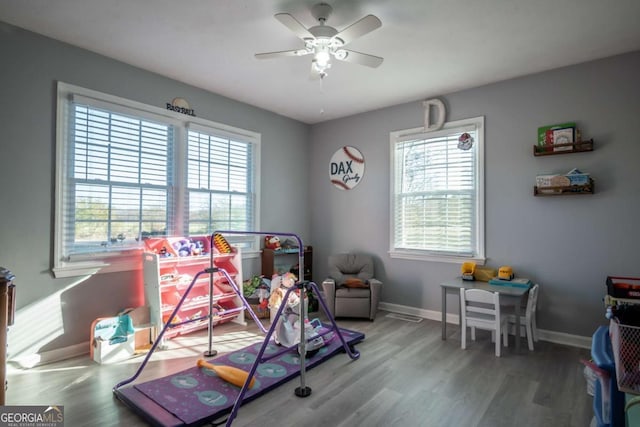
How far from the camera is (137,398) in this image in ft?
7.65

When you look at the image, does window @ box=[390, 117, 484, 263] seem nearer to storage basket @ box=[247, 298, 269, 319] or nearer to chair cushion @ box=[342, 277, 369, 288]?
chair cushion @ box=[342, 277, 369, 288]

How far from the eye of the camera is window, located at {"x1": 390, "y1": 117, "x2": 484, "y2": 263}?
4098 millimetres

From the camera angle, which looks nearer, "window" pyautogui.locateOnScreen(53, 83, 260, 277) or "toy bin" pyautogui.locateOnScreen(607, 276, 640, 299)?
"toy bin" pyautogui.locateOnScreen(607, 276, 640, 299)

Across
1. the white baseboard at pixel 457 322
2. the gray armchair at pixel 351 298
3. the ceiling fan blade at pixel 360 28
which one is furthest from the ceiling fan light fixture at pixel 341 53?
the white baseboard at pixel 457 322

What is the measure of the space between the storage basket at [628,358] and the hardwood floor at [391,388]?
0.87 m

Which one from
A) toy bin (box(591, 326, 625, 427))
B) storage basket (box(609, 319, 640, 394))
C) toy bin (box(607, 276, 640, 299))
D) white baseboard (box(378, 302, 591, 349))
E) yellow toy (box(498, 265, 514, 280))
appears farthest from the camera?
yellow toy (box(498, 265, 514, 280))

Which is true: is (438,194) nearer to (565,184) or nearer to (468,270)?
(468,270)

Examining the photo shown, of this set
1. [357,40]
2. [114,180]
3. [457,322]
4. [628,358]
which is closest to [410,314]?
[457,322]

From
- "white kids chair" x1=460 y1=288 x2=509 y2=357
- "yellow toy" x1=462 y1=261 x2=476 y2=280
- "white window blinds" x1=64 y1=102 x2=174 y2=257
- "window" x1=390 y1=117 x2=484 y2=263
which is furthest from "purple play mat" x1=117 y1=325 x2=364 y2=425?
"window" x1=390 y1=117 x2=484 y2=263

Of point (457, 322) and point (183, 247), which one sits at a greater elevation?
point (183, 247)

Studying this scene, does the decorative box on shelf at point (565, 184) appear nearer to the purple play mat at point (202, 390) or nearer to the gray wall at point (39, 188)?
the purple play mat at point (202, 390)

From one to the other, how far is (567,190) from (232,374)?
Answer: 3510 millimetres

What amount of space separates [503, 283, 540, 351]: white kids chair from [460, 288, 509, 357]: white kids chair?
0.64ft

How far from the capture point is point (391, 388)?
8.53 ft
